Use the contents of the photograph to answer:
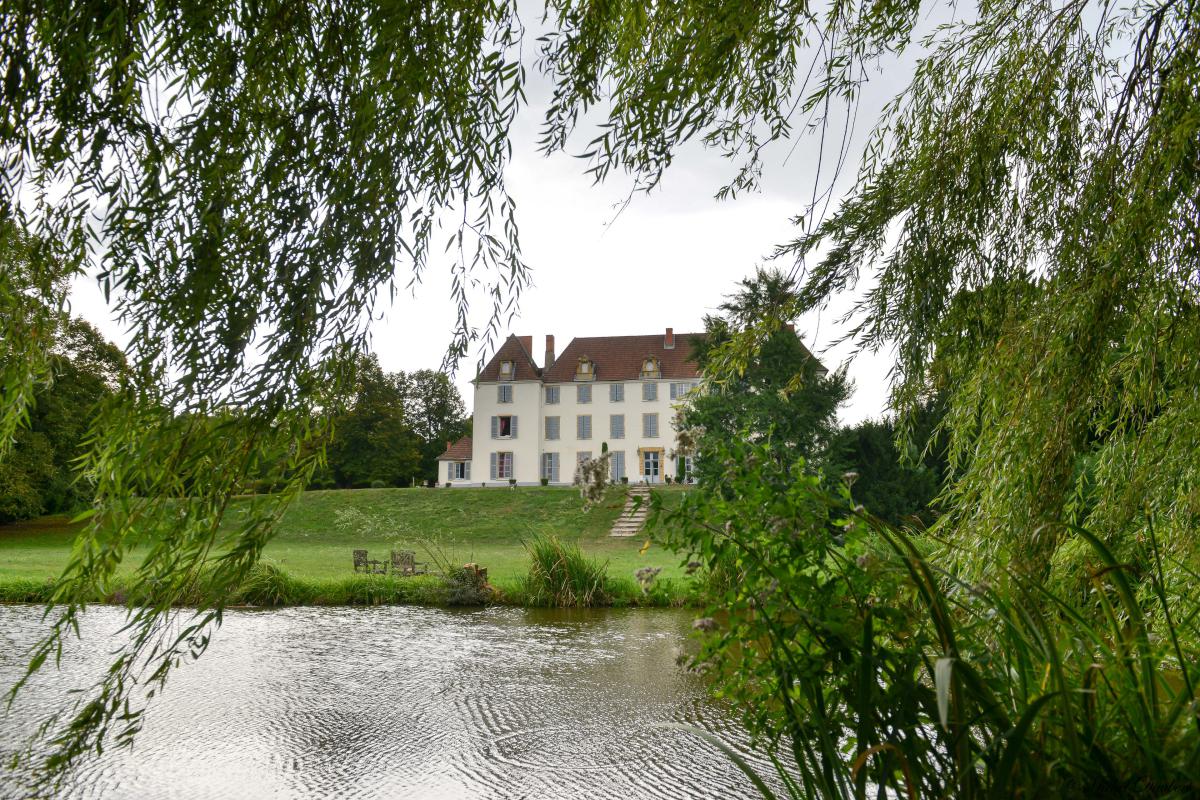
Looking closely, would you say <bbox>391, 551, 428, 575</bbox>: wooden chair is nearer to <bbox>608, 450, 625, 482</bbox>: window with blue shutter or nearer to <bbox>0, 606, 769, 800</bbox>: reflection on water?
<bbox>0, 606, 769, 800</bbox>: reflection on water

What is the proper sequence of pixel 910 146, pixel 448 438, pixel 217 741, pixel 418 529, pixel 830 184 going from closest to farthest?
pixel 830 184
pixel 910 146
pixel 217 741
pixel 418 529
pixel 448 438

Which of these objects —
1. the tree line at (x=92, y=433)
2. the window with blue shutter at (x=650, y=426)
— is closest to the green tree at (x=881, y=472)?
the tree line at (x=92, y=433)

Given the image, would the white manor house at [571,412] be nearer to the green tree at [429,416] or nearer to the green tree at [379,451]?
the green tree at [379,451]

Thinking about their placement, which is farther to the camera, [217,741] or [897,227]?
[217,741]

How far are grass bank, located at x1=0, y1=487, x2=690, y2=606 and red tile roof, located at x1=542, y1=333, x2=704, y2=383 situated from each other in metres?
7.64

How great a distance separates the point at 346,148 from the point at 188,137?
35cm

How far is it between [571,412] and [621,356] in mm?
3049

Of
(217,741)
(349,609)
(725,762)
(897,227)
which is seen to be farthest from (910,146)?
(349,609)

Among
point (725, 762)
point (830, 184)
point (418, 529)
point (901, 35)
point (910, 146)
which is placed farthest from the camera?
point (418, 529)

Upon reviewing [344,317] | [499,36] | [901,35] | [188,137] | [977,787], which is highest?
[901,35]

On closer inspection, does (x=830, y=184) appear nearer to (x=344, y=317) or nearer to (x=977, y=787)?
(x=344, y=317)

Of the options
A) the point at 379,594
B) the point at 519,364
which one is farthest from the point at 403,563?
the point at 519,364

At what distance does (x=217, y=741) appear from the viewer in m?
4.13

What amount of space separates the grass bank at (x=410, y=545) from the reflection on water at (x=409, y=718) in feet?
4.35
